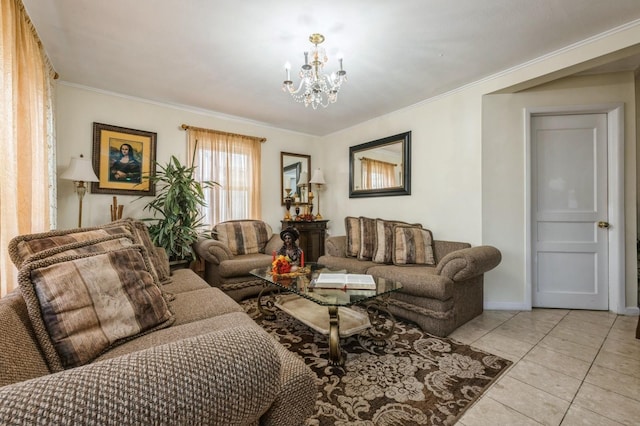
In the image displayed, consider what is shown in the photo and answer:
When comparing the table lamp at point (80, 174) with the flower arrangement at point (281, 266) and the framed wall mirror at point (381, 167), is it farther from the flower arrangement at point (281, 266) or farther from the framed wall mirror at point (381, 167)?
the framed wall mirror at point (381, 167)

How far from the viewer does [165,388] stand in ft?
1.61

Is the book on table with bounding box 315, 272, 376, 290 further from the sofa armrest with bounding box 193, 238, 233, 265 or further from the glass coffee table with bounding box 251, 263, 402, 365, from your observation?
the sofa armrest with bounding box 193, 238, 233, 265

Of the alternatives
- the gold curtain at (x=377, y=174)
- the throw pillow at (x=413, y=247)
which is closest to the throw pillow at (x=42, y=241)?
the throw pillow at (x=413, y=247)

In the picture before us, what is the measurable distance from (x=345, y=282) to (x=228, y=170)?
266cm

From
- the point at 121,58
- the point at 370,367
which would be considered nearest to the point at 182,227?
the point at 121,58

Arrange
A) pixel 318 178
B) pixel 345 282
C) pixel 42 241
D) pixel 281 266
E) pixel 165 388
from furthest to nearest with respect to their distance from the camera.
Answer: pixel 318 178 < pixel 281 266 < pixel 345 282 < pixel 42 241 < pixel 165 388

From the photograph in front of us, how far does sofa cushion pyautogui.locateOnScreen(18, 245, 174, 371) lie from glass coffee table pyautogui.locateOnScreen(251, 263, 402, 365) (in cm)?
97

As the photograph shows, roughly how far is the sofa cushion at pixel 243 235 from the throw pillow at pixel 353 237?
120cm

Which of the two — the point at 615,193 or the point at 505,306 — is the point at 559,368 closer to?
the point at 505,306

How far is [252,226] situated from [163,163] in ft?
4.64

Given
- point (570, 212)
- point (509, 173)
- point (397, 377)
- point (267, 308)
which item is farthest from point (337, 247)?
point (570, 212)

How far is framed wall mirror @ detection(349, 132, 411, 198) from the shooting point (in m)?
3.68

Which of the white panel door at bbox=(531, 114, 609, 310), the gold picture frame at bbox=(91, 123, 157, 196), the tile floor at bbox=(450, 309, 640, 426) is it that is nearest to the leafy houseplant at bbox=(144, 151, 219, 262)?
the gold picture frame at bbox=(91, 123, 157, 196)

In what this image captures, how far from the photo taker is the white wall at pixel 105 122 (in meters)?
2.96
